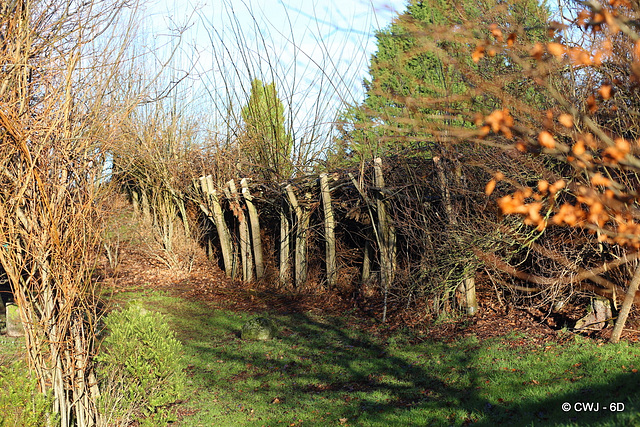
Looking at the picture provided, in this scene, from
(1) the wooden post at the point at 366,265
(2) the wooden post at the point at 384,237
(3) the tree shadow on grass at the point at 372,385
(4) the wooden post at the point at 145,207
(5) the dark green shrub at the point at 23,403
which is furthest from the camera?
(4) the wooden post at the point at 145,207

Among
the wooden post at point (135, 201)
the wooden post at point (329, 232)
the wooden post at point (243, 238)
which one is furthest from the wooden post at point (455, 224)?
the wooden post at point (135, 201)

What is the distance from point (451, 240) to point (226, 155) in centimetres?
861

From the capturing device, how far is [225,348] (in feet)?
30.6

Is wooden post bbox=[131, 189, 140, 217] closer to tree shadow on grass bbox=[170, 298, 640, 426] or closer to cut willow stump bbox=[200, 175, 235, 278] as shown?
cut willow stump bbox=[200, 175, 235, 278]

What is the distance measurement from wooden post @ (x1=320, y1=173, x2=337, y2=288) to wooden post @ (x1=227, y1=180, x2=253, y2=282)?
302 cm

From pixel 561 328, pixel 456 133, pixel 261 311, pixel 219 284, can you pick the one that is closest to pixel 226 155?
pixel 219 284

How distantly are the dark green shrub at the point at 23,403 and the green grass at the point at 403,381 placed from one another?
6.88 feet

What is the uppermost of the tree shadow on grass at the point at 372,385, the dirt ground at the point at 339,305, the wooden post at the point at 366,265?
the wooden post at the point at 366,265

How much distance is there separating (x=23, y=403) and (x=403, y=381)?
14.4ft

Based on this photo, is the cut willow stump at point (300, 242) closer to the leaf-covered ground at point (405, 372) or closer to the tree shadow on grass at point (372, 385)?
the leaf-covered ground at point (405, 372)

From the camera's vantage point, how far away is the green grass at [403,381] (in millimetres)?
5414

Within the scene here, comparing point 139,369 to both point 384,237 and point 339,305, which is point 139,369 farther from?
point 339,305

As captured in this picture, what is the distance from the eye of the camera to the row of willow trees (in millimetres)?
2506

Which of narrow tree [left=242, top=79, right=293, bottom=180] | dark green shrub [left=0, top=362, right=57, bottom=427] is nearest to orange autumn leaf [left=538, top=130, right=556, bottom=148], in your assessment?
dark green shrub [left=0, top=362, right=57, bottom=427]
